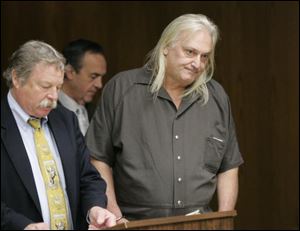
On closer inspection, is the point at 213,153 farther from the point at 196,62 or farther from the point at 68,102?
the point at 68,102

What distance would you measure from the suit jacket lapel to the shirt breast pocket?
895mm

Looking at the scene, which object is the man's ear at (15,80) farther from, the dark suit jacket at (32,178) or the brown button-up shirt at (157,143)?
the brown button-up shirt at (157,143)

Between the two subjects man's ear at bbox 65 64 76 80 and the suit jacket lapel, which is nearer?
the suit jacket lapel

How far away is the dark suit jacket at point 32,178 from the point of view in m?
2.82

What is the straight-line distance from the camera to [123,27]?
5574 millimetres

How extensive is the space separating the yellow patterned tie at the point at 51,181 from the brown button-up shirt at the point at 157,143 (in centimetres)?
49

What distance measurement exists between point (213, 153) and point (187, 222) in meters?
0.93

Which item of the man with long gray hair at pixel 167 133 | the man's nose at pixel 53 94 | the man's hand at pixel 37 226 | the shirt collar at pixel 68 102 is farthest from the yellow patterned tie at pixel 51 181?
the shirt collar at pixel 68 102

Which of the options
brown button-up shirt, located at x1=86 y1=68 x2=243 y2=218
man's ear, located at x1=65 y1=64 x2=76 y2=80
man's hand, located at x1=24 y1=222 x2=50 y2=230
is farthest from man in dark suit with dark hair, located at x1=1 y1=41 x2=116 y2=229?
man's ear, located at x1=65 y1=64 x2=76 y2=80

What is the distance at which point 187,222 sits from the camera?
8.43 ft

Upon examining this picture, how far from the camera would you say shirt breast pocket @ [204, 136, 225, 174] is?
3449mm

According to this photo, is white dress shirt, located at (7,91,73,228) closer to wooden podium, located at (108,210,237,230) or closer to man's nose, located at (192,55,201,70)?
wooden podium, located at (108,210,237,230)


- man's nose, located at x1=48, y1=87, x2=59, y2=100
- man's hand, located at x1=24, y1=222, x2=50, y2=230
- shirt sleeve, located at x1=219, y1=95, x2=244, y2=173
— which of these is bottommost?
man's hand, located at x1=24, y1=222, x2=50, y2=230

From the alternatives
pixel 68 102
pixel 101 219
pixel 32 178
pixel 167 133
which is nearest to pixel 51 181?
pixel 32 178
